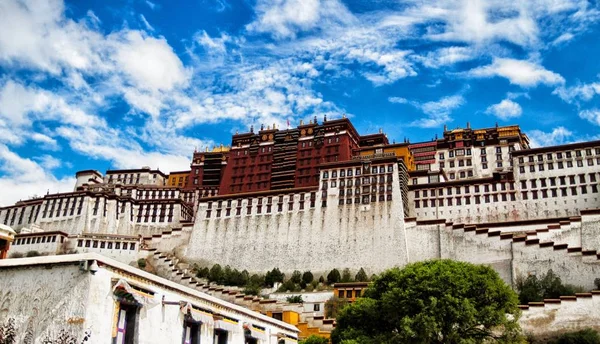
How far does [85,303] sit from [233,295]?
108ft

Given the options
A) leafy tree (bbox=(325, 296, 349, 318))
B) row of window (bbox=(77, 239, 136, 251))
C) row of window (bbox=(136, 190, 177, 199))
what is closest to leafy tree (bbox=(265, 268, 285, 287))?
leafy tree (bbox=(325, 296, 349, 318))

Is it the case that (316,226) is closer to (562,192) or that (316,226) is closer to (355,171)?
(355,171)

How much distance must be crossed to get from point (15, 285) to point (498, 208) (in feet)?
168

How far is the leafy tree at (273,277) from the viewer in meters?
54.9

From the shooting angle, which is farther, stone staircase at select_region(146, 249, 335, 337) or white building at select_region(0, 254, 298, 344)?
stone staircase at select_region(146, 249, 335, 337)

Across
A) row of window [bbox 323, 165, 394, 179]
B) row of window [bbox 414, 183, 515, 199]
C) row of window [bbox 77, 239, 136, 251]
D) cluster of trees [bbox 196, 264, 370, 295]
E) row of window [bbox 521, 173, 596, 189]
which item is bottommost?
cluster of trees [bbox 196, 264, 370, 295]

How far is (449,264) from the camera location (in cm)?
3036

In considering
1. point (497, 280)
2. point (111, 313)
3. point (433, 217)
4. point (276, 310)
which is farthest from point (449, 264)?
point (433, 217)

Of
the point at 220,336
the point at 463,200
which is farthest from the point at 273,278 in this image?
the point at 220,336

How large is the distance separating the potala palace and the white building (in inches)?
→ 962

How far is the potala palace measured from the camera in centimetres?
4875

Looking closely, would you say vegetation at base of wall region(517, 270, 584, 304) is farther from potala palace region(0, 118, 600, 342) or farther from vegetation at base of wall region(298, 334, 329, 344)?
vegetation at base of wall region(298, 334, 329, 344)

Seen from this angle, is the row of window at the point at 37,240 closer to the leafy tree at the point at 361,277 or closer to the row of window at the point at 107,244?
the row of window at the point at 107,244

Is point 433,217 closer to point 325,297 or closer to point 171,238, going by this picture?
point 325,297
